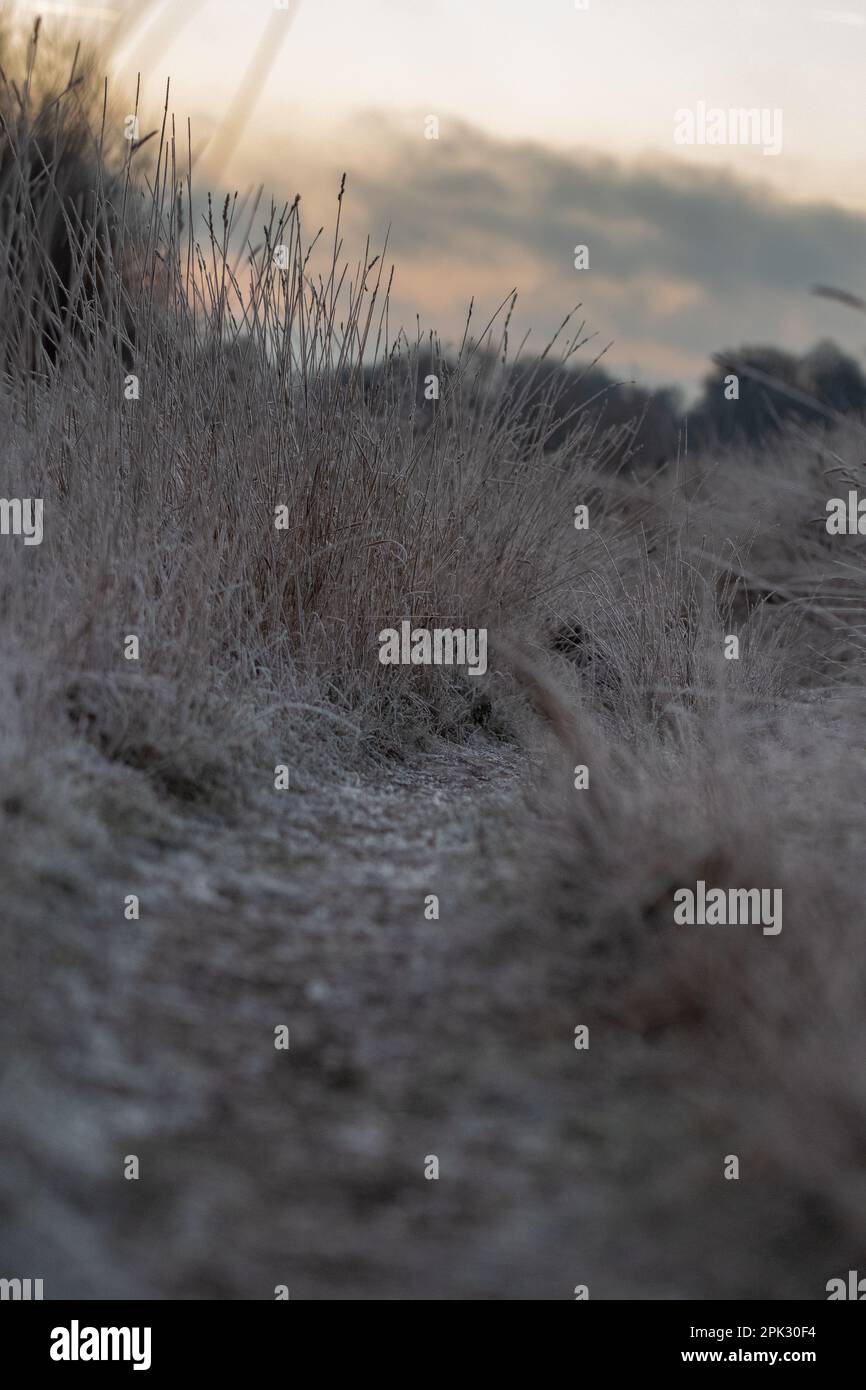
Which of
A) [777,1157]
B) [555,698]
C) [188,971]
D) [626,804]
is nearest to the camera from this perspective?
[777,1157]

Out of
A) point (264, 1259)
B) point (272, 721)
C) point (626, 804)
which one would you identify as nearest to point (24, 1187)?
point (264, 1259)

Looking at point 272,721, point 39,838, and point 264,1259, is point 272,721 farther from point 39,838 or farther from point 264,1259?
point 264,1259

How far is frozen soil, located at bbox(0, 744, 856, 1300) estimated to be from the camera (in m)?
1.09

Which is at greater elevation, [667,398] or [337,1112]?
[667,398]

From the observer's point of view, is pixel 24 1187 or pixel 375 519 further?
pixel 375 519

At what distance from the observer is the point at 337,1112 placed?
130cm

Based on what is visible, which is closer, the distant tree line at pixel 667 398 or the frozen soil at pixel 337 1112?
the frozen soil at pixel 337 1112

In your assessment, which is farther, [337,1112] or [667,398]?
[667,398]

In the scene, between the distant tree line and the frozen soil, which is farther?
the distant tree line

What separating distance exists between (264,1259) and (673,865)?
0.83m

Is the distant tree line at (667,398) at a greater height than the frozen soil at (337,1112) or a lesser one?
greater

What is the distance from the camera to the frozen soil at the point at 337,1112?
109 cm

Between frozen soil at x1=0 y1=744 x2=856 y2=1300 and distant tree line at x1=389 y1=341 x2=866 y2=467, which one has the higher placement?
distant tree line at x1=389 y1=341 x2=866 y2=467

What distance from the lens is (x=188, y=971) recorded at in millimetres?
1544
